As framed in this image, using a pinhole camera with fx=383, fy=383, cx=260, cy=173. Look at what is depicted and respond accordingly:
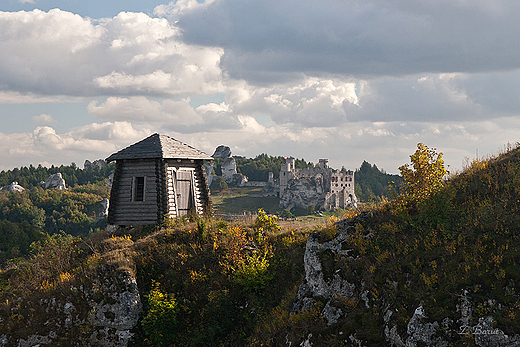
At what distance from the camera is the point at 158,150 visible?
20391mm

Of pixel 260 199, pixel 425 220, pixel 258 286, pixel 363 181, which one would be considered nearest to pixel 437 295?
pixel 425 220

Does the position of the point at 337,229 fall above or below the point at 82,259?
above

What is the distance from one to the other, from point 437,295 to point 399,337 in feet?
4.34

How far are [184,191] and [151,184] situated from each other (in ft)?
6.46

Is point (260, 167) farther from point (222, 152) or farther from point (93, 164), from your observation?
point (93, 164)

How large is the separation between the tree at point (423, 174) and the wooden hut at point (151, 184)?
12081 millimetres

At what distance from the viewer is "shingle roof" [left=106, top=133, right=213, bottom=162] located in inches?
797

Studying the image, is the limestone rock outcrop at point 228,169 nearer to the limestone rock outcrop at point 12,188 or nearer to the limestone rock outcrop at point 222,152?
the limestone rock outcrop at point 222,152

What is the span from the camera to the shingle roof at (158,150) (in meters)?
20.2

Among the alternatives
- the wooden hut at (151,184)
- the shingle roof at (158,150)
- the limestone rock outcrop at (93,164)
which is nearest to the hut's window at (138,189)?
the wooden hut at (151,184)

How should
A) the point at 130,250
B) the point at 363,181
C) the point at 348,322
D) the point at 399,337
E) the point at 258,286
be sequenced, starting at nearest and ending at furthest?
the point at 399,337
the point at 348,322
the point at 258,286
the point at 130,250
the point at 363,181

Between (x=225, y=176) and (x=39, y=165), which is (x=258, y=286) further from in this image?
(x=39, y=165)

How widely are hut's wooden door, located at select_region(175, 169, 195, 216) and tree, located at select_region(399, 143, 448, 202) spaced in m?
12.3

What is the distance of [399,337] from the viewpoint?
8.80 metres
